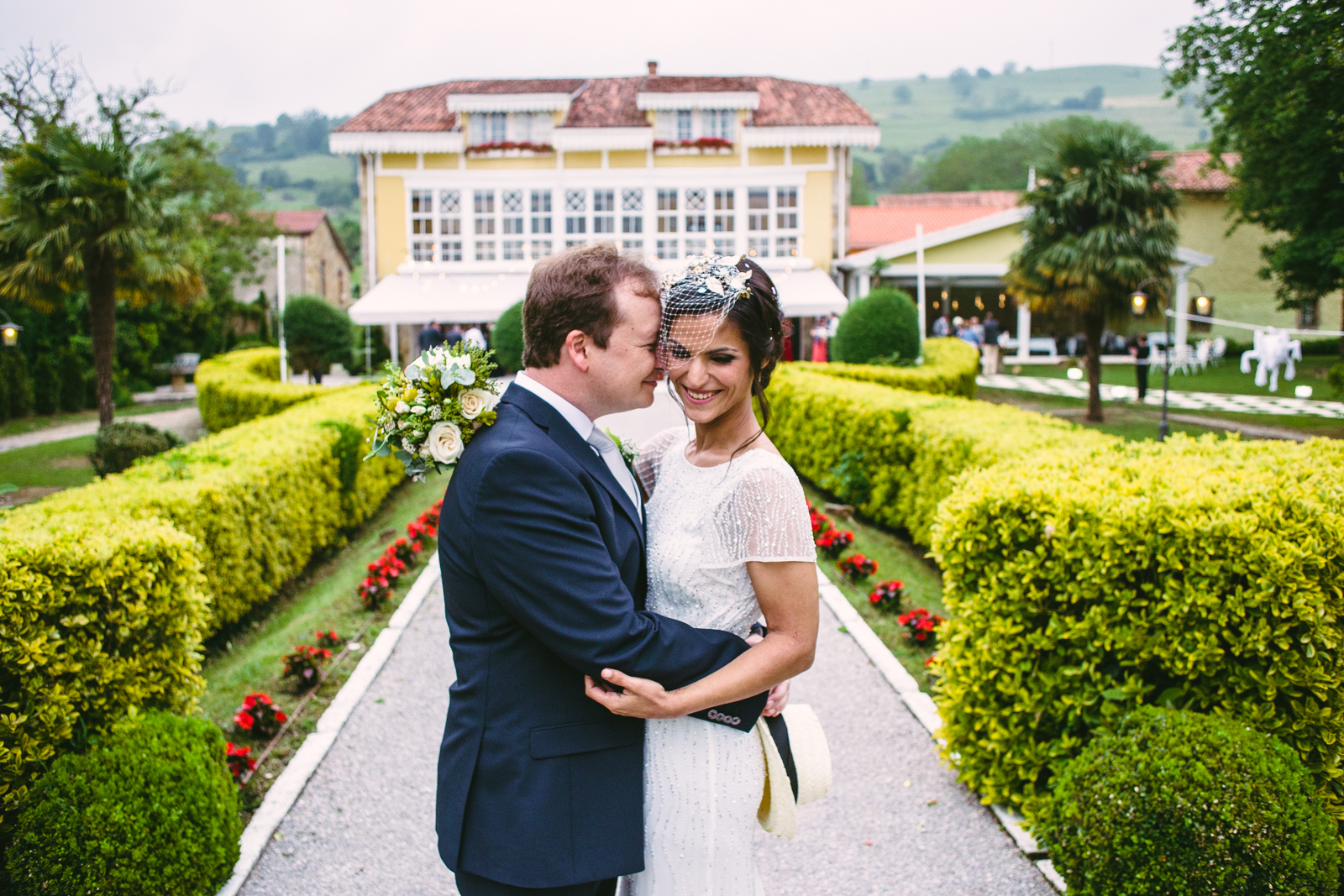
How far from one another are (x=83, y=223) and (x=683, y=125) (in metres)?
18.1

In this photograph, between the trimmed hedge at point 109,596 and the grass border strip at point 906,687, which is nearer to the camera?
the trimmed hedge at point 109,596

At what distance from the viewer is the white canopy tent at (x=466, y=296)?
82.0 feet

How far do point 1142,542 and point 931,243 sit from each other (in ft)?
94.9

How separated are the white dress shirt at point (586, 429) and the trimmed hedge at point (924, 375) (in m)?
12.2

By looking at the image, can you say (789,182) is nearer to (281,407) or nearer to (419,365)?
(281,407)

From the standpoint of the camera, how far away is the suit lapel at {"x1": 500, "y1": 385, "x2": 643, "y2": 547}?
6.82 feet

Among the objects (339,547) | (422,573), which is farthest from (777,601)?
(339,547)

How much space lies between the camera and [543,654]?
6.65 feet

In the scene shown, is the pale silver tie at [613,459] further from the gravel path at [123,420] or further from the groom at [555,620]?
the gravel path at [123,420]

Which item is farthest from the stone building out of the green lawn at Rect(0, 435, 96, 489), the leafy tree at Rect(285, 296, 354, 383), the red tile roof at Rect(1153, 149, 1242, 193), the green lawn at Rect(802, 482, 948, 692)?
the green lawn at Rect(802, 482, 948, 692)

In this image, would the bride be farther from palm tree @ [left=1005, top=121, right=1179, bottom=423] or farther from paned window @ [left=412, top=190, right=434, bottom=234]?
paned window @ [left=412, top=190, right=434, bottom=234]

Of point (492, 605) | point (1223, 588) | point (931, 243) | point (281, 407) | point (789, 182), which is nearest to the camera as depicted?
point (492, 605)

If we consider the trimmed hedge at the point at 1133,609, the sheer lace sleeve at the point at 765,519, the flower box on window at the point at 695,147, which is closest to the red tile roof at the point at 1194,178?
the flower box on window at the point at 695,147

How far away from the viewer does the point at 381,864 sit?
3867mm
